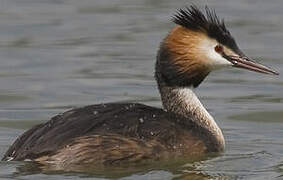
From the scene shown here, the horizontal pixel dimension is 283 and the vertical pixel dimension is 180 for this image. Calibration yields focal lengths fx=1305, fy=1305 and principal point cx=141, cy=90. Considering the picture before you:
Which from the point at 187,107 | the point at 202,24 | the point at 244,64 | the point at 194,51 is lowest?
the point at 187,107

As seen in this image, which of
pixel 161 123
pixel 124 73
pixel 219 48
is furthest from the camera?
pixel 124 73

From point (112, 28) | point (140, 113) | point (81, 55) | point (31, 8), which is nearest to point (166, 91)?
point (140, 113)

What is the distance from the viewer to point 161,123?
10938 millimetres

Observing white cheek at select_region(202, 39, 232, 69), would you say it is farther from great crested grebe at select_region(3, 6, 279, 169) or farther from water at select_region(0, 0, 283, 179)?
water at select_region(0, 0, 283, 179)

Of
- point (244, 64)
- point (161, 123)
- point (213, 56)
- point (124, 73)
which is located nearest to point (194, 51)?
point (213, 56)

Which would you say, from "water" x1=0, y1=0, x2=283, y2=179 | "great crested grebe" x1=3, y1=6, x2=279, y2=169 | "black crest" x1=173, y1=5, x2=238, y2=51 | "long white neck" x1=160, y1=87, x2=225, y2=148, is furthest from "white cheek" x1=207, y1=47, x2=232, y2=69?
"water" x1=0, y1=0, x2=283, y2=179

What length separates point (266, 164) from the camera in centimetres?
1110

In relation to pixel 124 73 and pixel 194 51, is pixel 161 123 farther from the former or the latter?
pixel 124 73

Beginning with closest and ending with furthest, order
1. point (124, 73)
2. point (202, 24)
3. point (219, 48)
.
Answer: point (202, 24) → point (219, 48) → point (124, 73)

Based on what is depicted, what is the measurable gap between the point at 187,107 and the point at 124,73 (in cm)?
395

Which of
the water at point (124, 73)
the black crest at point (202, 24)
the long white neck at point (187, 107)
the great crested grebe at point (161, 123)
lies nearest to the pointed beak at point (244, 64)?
the great crested grebe at point (161, 123)

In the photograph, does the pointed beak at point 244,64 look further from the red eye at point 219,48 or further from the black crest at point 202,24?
the black crest at point 202,24

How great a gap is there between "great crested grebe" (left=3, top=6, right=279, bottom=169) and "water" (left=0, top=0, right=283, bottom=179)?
0.16m

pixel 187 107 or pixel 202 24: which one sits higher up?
pixel 202 24
